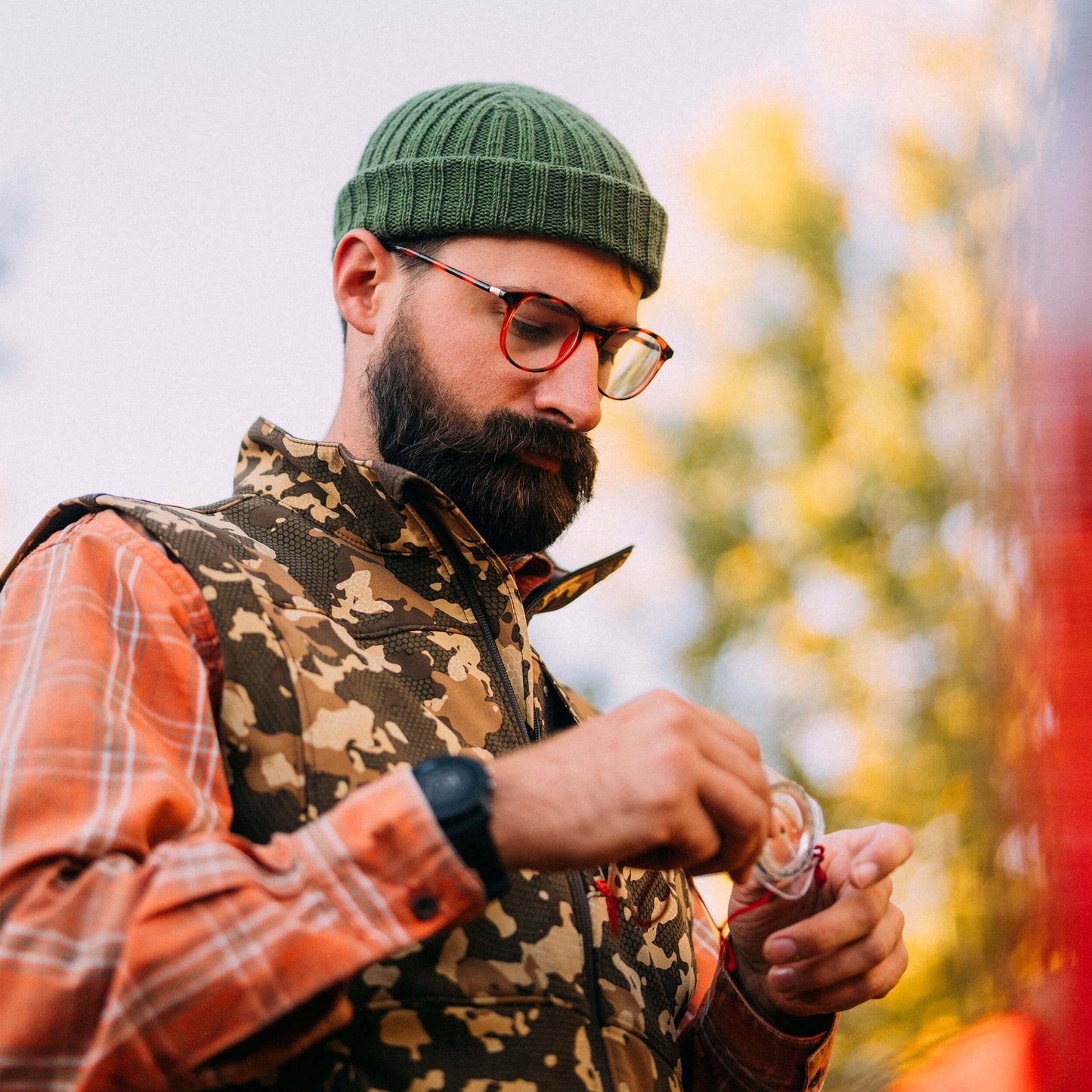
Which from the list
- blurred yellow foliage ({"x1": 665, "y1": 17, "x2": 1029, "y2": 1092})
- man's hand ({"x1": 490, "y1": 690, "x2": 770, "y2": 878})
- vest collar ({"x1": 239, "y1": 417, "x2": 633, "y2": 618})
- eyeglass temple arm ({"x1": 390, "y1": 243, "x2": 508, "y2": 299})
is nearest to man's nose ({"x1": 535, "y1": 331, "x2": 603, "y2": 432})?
eyeglass temple arm ({"x1": 390, "y1": 243, "x2": 508, "y2": 299})

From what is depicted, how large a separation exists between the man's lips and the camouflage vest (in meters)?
0.25

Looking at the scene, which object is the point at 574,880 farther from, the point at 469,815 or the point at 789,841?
the point at 469,815

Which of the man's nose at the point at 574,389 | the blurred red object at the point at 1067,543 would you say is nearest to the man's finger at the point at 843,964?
the blurred red object at the point at 1067,543

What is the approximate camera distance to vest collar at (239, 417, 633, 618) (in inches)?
71.7

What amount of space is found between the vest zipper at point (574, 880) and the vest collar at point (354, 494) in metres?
0.03

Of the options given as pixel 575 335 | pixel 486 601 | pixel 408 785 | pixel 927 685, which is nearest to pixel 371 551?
pixel 486 601

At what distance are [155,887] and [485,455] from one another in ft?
3.68

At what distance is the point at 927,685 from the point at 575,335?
8.33 metres

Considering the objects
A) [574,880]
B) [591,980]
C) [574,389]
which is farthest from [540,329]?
[591,980]

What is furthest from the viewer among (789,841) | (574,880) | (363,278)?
(363,278)

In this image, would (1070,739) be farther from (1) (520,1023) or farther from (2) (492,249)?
(2) (492,249)

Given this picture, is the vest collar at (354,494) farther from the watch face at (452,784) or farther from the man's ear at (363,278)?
the watch face at (452,784)

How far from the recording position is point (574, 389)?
207 centimetres

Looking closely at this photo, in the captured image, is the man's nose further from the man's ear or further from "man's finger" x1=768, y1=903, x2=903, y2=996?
"man's finger" x1=768, y1=903, x2=903, y2=996
